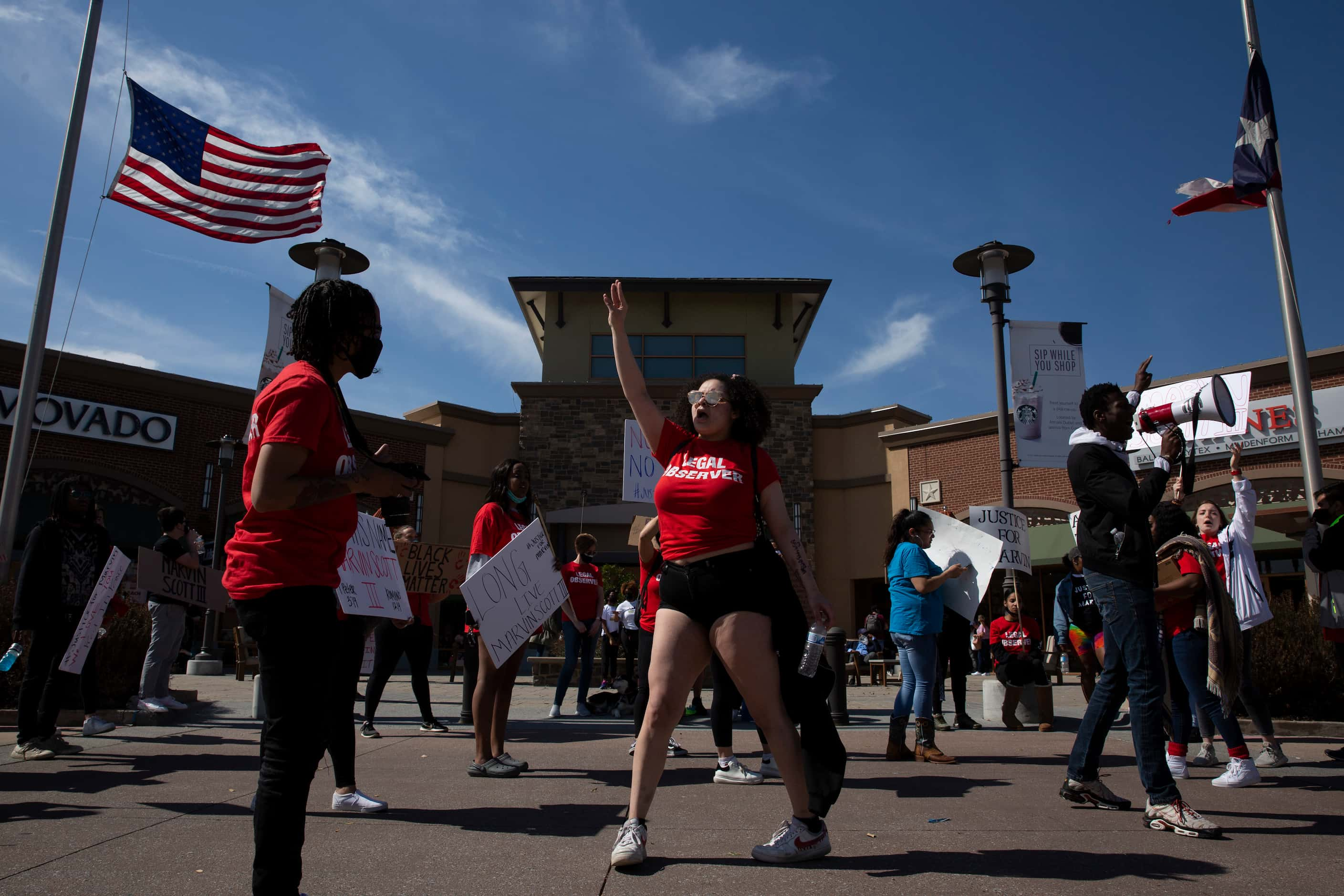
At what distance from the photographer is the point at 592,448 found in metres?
27.2

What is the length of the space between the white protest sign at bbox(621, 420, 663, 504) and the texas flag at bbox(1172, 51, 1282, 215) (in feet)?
24.1

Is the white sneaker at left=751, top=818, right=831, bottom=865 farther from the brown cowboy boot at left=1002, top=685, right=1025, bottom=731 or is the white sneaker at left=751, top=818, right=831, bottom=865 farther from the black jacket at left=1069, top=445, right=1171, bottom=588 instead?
the brown cowboy boot at left=1002, top=685, right=1025, bottom=731

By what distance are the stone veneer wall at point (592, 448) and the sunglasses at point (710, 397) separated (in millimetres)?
22951

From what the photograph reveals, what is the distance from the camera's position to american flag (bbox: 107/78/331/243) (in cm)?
1052

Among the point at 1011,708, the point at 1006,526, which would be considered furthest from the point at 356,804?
the point at 1006,526

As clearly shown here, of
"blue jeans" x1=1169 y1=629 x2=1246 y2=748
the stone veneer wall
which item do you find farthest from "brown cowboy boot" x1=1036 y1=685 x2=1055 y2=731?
the stone veneer wall

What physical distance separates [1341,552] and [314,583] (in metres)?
6.87

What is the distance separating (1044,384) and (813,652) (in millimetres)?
13183

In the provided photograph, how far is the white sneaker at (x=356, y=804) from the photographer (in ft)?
14.0

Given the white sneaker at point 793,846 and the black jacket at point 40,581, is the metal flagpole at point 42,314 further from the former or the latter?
the white sneaker at point 793,846

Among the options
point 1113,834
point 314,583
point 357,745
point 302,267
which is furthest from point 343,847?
point 302,267

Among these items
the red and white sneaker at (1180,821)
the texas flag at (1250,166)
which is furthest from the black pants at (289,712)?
the texas flag at (1250,166)

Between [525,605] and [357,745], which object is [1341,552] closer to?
[525,605]

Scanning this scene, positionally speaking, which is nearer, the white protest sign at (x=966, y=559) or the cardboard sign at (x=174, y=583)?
the white protest sign at (x=966, y=559)
